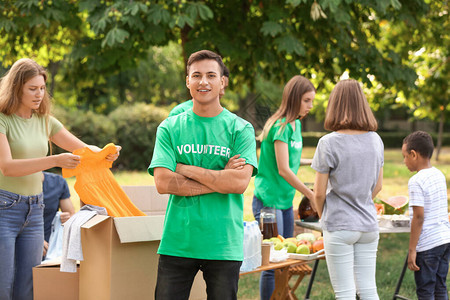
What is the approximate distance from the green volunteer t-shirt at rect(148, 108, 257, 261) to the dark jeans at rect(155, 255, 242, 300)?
1.6 inches

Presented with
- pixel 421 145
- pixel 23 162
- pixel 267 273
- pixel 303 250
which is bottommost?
pixel 267 273

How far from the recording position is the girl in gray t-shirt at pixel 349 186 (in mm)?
3326

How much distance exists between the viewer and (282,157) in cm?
429

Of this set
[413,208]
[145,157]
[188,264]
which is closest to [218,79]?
[188,264]

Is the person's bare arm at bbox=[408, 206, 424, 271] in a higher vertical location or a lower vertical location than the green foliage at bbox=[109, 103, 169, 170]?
lower

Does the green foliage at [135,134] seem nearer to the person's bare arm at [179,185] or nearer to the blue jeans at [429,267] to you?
the blue jeans at [429,267]

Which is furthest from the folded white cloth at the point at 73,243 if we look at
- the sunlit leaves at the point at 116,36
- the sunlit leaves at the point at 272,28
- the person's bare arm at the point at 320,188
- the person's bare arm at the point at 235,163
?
the sunlit leaves at the point at 272,28

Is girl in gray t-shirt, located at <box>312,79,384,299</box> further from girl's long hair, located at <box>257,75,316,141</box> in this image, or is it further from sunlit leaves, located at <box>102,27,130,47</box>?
sunlit leaves, located at <box>102,27,130,47</box>

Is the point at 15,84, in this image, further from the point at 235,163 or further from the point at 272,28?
the point at 272,28

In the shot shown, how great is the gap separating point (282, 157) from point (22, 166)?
1.93 m

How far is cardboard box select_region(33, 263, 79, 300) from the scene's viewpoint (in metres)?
3.38

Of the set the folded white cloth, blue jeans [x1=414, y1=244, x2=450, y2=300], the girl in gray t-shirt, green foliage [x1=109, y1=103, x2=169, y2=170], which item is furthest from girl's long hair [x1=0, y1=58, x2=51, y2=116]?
green foliage [x1=109, y1=103, x2=169, y2=170]

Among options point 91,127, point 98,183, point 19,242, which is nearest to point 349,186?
point 98,183

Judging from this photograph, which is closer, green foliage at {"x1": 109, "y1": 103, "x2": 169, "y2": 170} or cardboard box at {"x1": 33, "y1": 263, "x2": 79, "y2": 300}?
cardboard box at {"x1": 33, "y1": 263, "x2": 79, "y2": 300}
